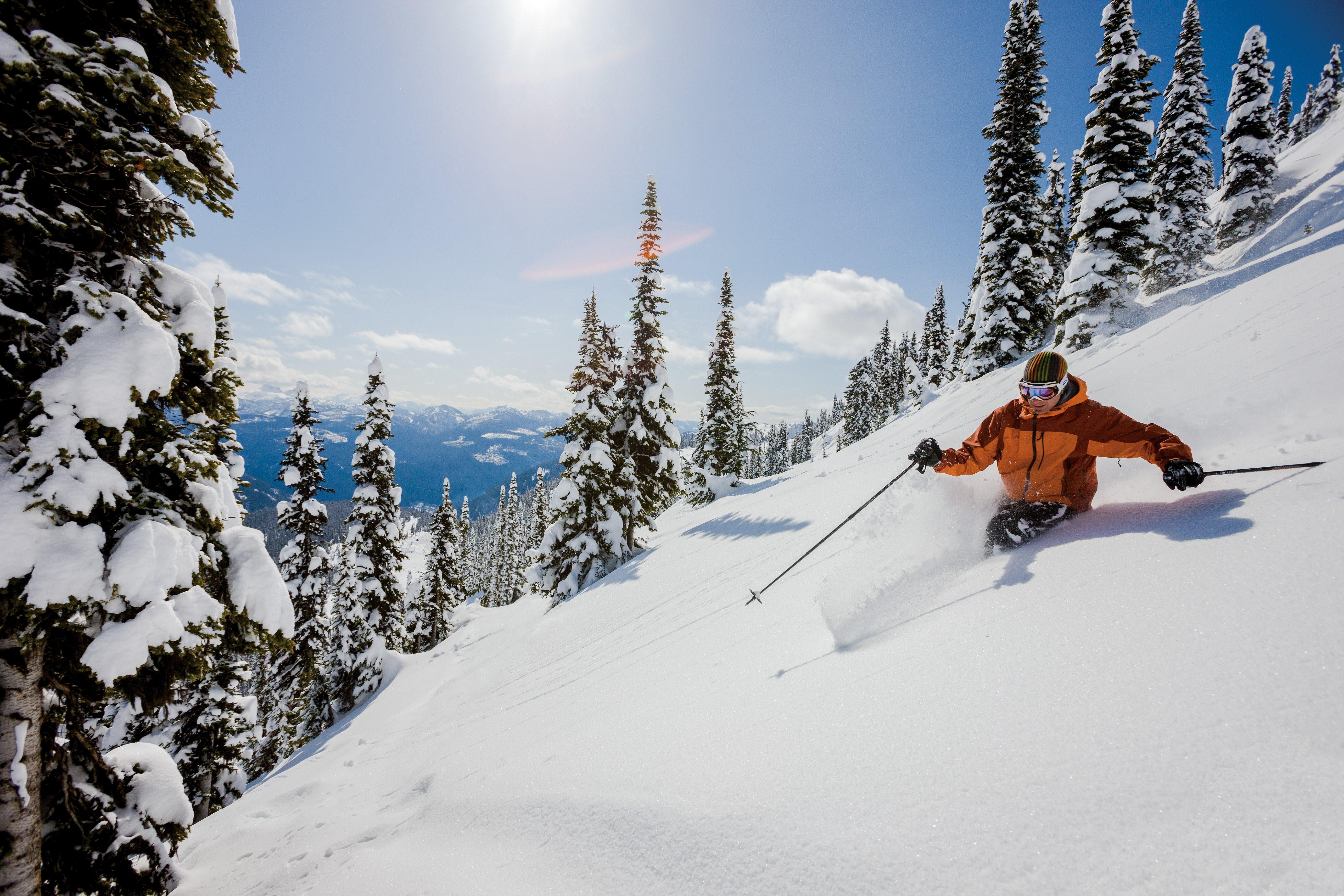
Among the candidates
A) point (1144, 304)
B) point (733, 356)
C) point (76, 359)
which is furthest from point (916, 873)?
point (733, 356)

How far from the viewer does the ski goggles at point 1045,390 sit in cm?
439

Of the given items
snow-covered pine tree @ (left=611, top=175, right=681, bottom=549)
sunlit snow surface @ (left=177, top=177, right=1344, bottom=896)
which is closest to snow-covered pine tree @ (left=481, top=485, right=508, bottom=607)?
snow-covered pine tree @ (left=611, top=175, right=681, bottom=549)

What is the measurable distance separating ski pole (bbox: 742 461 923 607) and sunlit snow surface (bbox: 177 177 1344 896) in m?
0.26

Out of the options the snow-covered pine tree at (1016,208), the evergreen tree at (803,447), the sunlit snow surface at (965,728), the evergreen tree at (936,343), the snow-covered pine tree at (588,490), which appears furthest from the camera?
the evergreen tree at (803,447)

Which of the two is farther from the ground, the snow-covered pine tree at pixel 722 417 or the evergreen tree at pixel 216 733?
the snow-covered pine tree at pixel 722 417

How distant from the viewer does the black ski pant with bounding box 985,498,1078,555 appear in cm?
443

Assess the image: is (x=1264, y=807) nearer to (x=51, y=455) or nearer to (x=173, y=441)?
(x=51, y=455)

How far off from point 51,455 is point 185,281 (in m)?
1.96

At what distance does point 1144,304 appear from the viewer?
16.1 meters

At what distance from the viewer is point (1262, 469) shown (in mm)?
3584

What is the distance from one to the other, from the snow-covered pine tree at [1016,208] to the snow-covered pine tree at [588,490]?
1876cm

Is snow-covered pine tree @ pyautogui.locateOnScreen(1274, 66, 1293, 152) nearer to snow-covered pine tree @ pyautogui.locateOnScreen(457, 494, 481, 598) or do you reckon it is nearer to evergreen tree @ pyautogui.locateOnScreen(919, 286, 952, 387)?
evergreen tree @ pyautogui.locateOnScreen(919, 286, 952, 387)

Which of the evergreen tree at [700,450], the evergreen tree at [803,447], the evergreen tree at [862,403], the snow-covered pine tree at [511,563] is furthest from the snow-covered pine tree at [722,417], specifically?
the evergreen tree at [803,447]

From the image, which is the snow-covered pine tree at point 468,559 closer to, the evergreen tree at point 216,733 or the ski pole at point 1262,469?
the evergreen tree at point 216,733
